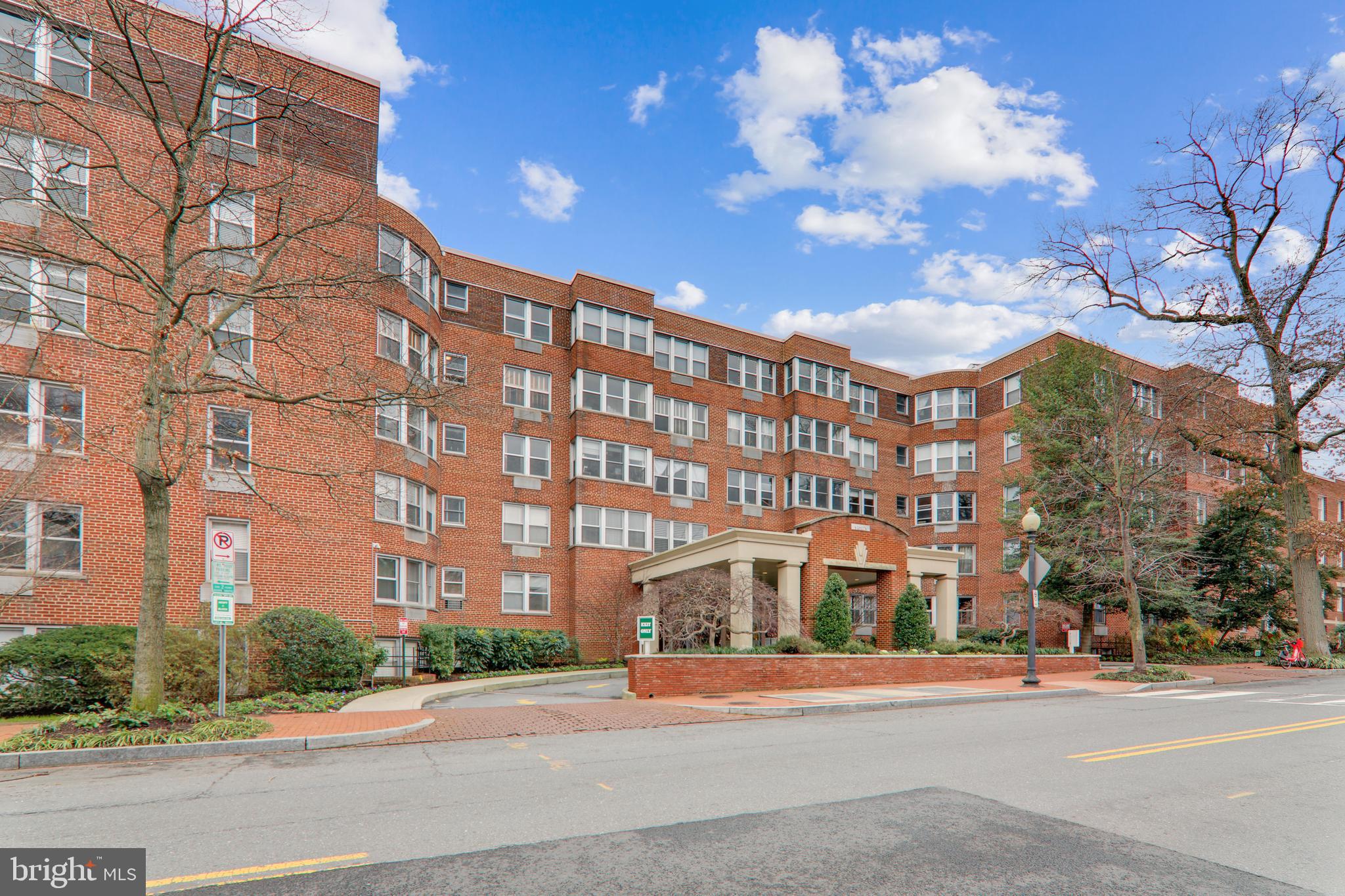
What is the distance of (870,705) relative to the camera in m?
15.3

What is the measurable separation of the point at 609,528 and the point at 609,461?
2.64 m

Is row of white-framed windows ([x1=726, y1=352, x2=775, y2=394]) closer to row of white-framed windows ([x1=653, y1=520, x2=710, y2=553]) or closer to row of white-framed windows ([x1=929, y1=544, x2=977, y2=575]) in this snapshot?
row of white-framed windows ([x1=653, y1=520, x2=710, y2=553])

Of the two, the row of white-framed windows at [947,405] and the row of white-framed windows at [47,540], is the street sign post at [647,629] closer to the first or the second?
the row of white-framed windows at [47,540]

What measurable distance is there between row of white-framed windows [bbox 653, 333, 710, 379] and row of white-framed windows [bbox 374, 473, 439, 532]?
482 inches

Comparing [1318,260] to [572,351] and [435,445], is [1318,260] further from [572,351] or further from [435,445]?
[435,445]

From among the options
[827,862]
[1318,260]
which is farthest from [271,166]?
[1318,260]

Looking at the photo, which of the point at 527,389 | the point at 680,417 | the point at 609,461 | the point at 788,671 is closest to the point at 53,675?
the point at 788,671

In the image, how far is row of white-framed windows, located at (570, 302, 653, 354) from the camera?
107 ft

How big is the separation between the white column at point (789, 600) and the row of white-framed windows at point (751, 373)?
15802 mm

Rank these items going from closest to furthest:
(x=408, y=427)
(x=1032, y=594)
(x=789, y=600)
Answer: (x=1032, y=594) → (x=789, y=600) → (x=408, y=427)

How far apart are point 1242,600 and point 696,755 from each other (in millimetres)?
32317

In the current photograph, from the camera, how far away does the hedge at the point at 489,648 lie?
24.3m

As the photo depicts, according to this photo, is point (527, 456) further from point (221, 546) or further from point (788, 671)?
point (221, 546)

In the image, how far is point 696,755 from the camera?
976 cm
